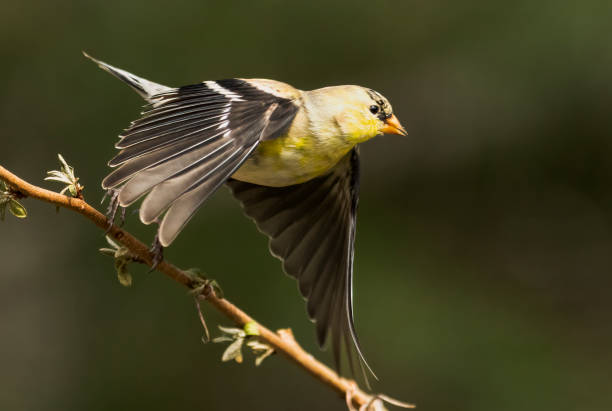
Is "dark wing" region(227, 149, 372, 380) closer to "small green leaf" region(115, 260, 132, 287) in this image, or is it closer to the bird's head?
the bird's head

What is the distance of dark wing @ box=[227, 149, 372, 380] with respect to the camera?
2.02m

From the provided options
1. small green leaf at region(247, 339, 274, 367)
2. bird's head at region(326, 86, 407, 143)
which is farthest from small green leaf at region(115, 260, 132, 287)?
bird's head at region(326, 86, 407, 143)

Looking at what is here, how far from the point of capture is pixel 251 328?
1438 millimetres

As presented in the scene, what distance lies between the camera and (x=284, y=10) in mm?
4059

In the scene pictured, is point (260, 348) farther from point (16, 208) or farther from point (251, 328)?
point (16, 208)

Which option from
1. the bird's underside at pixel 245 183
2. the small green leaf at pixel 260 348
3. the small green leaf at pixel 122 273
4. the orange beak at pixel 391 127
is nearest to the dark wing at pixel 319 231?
the bird's underside at pixel 245 183

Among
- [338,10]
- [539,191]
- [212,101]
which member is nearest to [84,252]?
[338,10]

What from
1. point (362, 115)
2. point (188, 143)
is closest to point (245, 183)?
point (362, 115)

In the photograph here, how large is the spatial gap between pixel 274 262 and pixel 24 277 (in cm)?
150

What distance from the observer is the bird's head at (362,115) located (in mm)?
2041

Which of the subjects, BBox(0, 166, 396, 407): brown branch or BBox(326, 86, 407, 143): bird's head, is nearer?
BBox(0, 166, 396, 407): brown branch

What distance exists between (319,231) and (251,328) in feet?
2.74

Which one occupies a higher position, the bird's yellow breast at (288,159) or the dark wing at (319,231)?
the bird's yellow breast at (288,159)

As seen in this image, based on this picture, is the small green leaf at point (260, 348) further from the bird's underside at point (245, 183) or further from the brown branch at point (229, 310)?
the bird's underside at point (245, 183)
